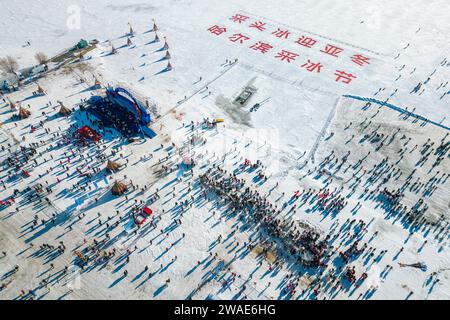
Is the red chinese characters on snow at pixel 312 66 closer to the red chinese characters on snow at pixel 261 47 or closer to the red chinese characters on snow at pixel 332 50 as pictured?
the red chinese characters on snow at pixel 332 50

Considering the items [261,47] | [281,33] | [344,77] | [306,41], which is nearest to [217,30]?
[261,47]

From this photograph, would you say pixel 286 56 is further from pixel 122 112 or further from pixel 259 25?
pixel 122 112

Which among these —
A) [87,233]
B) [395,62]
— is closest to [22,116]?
[87,233]

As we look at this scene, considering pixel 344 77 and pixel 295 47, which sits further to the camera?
pixel 295 47

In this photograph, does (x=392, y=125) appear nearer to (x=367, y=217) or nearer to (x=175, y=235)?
(x=367, y=217)

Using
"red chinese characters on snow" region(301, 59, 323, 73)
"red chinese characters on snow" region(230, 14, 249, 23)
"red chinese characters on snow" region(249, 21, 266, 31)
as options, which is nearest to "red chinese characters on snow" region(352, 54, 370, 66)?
"red chinese characters on snow" region(301, 59, 323, 73)
